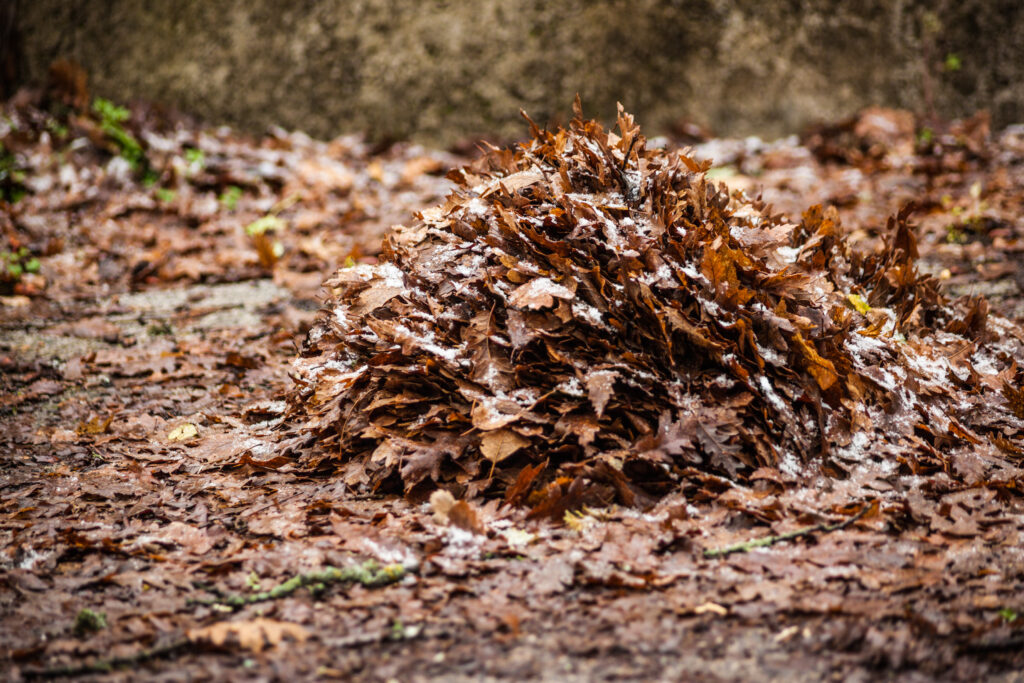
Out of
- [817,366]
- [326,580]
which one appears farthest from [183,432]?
[817,366]

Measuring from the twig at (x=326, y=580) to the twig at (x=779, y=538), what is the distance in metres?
0.96

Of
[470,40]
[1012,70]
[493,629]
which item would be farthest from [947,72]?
[493,629]

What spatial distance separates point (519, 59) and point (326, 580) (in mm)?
6865

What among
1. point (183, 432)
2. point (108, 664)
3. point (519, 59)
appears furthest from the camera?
point (519, 59)

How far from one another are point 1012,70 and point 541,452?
763 cm

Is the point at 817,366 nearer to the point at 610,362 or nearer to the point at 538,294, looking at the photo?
the point at 610,362

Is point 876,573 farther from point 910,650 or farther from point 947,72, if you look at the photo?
point 947,72

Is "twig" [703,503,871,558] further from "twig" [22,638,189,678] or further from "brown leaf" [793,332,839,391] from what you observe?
"twig" [22,638,189,678]

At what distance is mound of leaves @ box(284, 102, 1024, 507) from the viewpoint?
2.44m

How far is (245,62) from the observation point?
317 inches

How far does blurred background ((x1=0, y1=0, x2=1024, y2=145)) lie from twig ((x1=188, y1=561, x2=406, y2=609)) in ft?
21.4

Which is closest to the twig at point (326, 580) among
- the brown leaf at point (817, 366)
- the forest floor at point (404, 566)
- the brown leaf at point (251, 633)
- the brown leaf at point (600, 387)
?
the forest floor at point (404, 566)

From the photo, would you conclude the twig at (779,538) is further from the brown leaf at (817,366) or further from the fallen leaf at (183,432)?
the fallen leaf at (183,432)

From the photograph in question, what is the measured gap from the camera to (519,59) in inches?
304
